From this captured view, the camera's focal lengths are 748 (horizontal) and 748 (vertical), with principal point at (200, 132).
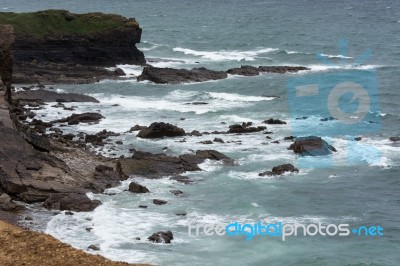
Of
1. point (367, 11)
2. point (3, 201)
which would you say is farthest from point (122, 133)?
point (367, 11)

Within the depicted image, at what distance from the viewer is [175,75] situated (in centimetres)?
7150

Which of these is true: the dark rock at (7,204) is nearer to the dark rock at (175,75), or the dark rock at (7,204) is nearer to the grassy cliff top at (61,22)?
the dark rock at (175,75)

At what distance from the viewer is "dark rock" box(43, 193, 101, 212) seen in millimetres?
31766

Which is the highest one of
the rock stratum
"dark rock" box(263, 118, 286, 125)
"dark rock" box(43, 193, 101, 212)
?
the rock stratum

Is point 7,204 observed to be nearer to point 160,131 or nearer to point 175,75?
point 160,131

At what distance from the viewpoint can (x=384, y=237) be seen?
101 ft

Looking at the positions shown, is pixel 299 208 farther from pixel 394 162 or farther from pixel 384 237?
pixel 394 162

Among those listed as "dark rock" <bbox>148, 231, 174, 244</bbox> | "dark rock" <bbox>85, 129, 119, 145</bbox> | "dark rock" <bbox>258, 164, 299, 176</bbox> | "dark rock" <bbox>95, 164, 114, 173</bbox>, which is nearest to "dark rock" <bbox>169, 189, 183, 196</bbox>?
"dark rock" <bbox>95, 164, 114, 173</bbox>

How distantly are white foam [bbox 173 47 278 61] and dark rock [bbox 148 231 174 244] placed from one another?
196ft

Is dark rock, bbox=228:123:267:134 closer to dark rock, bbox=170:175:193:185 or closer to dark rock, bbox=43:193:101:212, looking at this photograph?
dark rock, bbox=170:175:193:185

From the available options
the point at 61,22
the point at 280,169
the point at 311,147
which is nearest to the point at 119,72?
the point at 61,22

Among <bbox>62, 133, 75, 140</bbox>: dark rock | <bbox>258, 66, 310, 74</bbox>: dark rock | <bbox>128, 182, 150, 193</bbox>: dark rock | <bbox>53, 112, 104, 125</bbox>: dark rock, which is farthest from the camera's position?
<bbox>258, 66, 310, 74</bbox>: dark rock

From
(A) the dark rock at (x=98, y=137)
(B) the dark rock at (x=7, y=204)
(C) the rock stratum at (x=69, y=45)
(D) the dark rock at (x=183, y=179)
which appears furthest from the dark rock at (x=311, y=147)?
(C) the rock stratum at (x=69, y=45)

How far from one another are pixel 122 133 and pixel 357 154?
48.7ft
